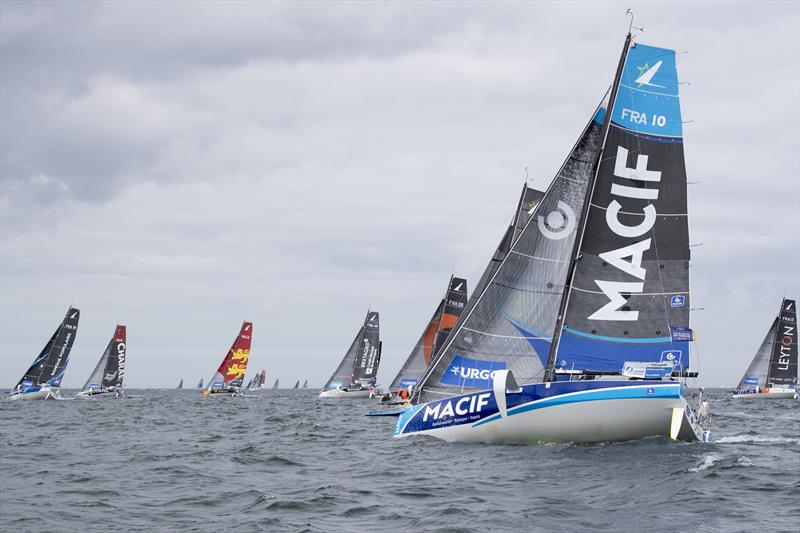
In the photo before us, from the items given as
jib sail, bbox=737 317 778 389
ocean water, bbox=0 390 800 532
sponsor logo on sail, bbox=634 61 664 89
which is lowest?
ocean water, bbox=0 390 800 532

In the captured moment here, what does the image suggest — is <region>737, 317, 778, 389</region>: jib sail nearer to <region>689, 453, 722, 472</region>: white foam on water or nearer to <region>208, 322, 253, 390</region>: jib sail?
<region>208, 322, 253, 390</region>: jib sail

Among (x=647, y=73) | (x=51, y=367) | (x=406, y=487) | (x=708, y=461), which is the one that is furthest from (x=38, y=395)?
(x=708, y=461)

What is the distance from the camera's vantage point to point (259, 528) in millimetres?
11195

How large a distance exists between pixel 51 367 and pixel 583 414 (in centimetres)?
6654

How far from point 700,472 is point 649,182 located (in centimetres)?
823

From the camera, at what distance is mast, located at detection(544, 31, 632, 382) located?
20609 millimetres

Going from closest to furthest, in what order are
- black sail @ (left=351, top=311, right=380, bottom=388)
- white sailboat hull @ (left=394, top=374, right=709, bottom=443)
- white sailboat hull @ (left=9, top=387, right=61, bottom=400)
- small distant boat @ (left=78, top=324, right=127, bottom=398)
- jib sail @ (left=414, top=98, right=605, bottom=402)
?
white sailboat hull @ (left=394, top=374, right=709, bottom=443) → jib sail @ (left=414, top=98, right=605, bottom=402) → white sailboat hull @ (left=9, top=387, right=61, bottom=400) → small distant boat @ (left=78, top=324, right=127, bottom=398) → black sail @ (left=351, top=311, right=380, bottom=388)

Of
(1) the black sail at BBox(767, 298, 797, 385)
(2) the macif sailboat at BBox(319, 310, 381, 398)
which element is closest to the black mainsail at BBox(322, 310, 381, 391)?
(2) the macif sailboat at BBox(319, 310, 381, 398)

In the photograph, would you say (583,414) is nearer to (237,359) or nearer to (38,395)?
(237,359)

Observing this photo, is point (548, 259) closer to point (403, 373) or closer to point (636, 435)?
point (636, 435)

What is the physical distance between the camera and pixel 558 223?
2162 cm

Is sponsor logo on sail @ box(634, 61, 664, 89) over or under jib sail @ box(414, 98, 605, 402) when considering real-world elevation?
over

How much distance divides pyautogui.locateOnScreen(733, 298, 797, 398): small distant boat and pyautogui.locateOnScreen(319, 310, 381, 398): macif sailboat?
1351 inches

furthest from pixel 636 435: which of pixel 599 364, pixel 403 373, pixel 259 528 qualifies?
pixel 403 373
